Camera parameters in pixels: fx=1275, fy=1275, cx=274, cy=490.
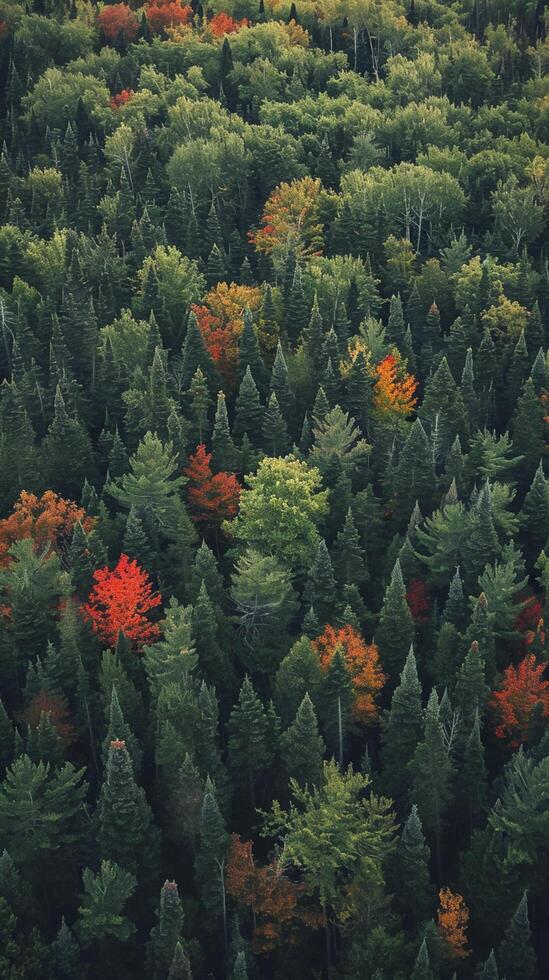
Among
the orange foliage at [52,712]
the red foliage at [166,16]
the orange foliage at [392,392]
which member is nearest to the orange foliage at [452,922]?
the orange foliage at [52,712]

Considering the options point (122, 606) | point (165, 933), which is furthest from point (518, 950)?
point (122, 606)

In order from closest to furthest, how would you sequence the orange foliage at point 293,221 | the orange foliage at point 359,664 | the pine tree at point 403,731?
the pine tree at point 403,731 → the orange foliage at point 359,664 → the orange foliage at point 293,221

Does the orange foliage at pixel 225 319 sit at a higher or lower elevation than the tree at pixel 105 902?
higher

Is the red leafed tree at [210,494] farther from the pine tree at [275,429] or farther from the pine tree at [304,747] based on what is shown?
the pine tree at [304,747]

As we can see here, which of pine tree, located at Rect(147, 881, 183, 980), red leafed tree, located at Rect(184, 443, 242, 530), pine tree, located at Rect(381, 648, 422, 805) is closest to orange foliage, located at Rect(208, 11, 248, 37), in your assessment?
red leafed tree, located at Rect(184, 443, 242, 530)

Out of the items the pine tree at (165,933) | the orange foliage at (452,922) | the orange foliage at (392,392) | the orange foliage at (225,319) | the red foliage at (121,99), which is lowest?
the orange foliage at (452,922)

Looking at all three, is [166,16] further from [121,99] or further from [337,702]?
[337,702]

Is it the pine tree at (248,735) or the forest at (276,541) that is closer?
the forest at (276,541)

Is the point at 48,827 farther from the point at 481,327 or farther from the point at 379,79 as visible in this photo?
the point at 379,79
